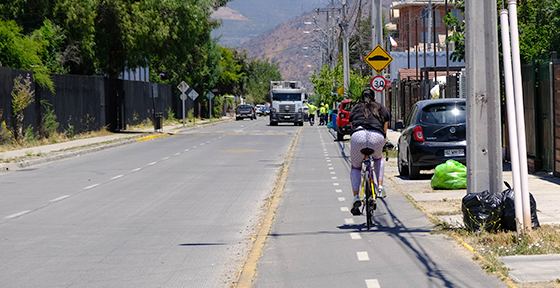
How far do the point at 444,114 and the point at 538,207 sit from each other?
4924mm

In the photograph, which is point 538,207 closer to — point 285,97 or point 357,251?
point 357,251

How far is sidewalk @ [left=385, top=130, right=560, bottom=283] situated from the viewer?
6148 millimetres

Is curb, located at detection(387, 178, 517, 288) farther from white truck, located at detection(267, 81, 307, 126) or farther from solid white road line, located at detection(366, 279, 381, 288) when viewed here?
white truck, located at detection(267, 81, 307, 126)

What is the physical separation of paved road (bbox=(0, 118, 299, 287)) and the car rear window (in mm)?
3497

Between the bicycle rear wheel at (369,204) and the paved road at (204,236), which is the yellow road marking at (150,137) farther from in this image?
the bicycle rear wheel at (369,204)

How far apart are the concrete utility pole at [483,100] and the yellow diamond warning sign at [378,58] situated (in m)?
13.9

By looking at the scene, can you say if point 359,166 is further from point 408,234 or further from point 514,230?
point 514,230

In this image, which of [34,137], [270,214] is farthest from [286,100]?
[270,214]

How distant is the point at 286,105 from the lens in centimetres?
5447

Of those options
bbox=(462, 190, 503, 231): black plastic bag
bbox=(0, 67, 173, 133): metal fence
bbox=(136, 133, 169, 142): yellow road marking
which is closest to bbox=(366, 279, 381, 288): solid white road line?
bbox=(462, 190, 503, 231): black plastic bag

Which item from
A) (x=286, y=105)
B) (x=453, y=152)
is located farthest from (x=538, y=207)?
(x=286, y=105)

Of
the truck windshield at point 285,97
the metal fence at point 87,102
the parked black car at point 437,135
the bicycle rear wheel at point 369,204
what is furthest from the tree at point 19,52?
the truck windshield at point 285,97

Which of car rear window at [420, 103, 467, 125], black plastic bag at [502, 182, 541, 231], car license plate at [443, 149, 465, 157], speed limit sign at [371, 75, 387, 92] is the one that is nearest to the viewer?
black plastic bag at [502, 182, 541, 231]

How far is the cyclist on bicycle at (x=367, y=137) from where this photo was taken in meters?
9.00
